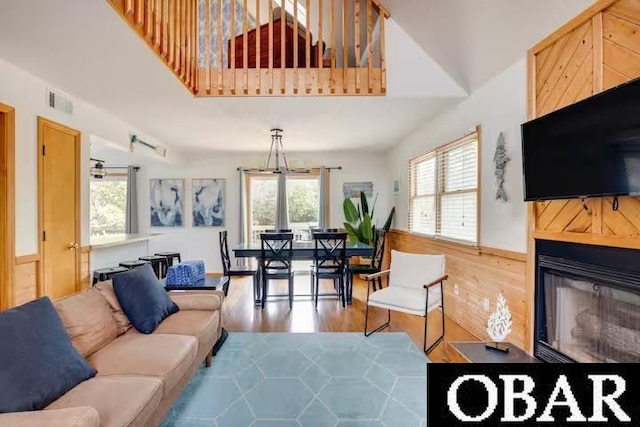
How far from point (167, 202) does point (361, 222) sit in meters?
3.82

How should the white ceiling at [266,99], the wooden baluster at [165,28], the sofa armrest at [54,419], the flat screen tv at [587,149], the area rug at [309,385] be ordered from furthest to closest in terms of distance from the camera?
the wooden baluster at [165,28] → the white ceiling at [266,99] → the area rug at [309,385] → the flat screen tv at [587,149] → the sofa armrest at [54,419]

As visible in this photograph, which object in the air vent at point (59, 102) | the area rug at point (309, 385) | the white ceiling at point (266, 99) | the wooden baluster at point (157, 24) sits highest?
the wooden baluster at point (157, 24)

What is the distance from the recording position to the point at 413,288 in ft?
11.4

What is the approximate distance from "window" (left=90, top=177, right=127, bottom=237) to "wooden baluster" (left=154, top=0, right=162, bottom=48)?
15.6 ft

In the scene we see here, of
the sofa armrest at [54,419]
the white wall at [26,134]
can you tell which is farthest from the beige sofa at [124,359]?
the white wall at [26,134]

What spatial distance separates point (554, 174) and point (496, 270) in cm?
116

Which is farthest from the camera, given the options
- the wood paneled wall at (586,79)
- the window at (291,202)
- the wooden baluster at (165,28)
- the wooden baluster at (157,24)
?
the window at (291,202)

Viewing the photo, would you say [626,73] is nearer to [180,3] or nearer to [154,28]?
[154,28]

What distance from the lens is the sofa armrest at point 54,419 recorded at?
3.67ft

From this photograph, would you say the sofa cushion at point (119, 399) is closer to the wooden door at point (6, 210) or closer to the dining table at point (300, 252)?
the wooden door at point (6, 210)

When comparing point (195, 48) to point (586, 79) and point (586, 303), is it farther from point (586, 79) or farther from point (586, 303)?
point (586, 303)

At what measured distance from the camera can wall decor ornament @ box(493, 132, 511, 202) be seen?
279 centimetres

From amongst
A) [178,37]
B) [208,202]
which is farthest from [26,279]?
[208,202]

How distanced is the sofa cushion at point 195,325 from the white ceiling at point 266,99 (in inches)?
80.7
